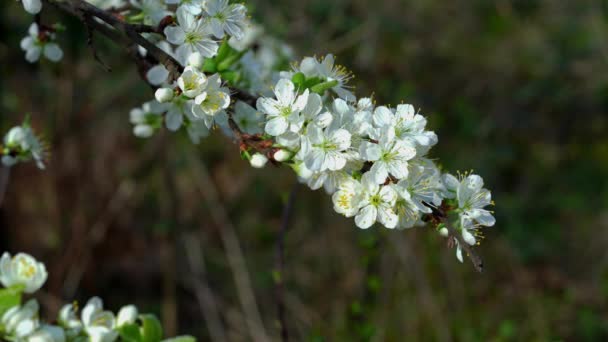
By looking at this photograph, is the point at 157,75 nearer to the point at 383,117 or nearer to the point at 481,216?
the point at 383,117

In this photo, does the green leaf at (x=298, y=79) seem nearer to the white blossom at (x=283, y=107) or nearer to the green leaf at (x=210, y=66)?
the white blossom at (x=283, y=107)

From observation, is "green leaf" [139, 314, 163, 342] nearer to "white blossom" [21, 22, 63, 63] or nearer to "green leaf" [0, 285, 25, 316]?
"green leaf" [0, 285, 25, 316]

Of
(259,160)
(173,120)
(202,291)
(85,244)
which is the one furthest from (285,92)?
(85,244)

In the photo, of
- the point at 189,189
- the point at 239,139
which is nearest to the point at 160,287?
the point at 189,189

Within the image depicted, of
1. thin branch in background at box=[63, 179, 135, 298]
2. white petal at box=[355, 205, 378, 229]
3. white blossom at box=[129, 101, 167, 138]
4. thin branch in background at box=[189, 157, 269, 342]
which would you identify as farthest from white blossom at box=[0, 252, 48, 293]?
thin branch in background at box=[63, 179, 135, 298]

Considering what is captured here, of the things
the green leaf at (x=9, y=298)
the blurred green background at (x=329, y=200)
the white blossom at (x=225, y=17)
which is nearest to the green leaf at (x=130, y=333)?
the green leaf at (x=9, y=298)

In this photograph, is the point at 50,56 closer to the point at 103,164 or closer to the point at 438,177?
the point at 438,177

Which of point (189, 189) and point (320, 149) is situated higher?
point (320, 149)
